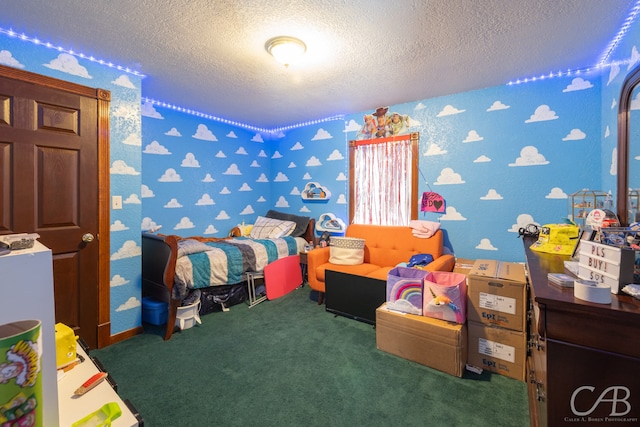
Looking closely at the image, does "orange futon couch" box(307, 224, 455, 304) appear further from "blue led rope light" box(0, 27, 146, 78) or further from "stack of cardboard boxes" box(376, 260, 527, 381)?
"blue led rope light" box(0, 27, 146, 78)

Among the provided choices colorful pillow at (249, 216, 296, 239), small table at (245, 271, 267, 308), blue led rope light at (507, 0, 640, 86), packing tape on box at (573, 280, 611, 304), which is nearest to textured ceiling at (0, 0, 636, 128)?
blue led rope light at (507, 0, 640, 86)

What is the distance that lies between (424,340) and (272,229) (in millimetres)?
2646

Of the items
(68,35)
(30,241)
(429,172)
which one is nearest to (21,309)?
(30,241)

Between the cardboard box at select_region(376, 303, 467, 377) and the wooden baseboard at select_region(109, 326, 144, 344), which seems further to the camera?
the wooden baseboard at select_region(109, 326, 144, 344)

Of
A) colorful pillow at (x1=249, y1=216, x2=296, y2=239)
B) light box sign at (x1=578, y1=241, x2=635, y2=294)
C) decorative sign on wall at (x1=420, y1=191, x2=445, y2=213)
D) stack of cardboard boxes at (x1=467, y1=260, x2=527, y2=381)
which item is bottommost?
stack of cardboard boxes at (x1=467, y1=260, x2=527, y2=381)

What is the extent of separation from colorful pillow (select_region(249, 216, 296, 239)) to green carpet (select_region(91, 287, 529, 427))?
1.62 m

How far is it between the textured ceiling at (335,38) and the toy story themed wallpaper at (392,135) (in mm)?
212

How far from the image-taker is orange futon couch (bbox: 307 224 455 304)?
301 cm

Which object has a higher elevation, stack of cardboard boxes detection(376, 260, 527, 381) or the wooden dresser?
the wooden dresser

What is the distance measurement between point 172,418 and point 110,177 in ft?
6.34

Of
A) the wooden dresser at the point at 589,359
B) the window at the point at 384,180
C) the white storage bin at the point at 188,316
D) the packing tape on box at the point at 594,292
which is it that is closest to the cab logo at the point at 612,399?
the wooden dresser at the point at 589,359

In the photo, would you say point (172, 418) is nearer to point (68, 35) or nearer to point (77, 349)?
point (77, 349)

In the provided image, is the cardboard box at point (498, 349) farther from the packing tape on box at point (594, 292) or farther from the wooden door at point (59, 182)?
the wooden door at point (59, 182)

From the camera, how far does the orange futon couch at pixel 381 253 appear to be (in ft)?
9.89
